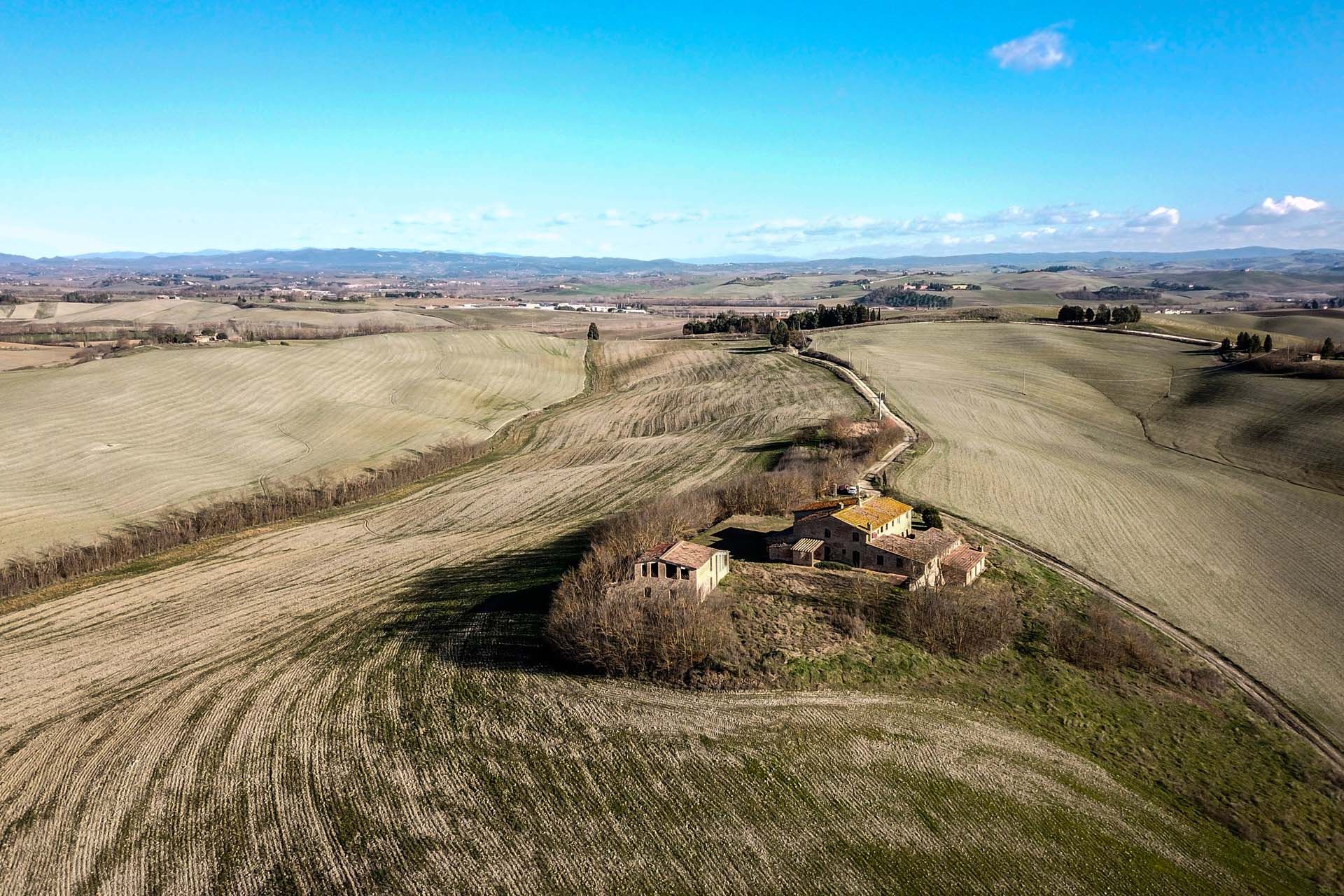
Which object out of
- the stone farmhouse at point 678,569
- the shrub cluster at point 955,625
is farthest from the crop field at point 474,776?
the stone farmhouse at point 678,569

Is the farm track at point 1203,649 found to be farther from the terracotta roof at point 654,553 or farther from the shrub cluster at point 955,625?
the terracotta roof at point 654,553

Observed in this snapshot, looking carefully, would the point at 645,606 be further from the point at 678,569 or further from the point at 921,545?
the point at 921,545

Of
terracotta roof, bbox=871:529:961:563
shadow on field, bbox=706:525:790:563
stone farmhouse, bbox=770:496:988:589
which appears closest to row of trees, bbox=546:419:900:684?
shadow on field, bbox=706:525:790:563

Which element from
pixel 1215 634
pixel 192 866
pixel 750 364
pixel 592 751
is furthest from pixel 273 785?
pixel 750 364

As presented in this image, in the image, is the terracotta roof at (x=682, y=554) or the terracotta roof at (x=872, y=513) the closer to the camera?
the terracotta roof at (x=682, y=554)

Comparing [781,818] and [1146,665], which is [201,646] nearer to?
[781,818]

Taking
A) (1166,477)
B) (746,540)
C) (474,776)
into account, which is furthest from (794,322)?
(474,776)
